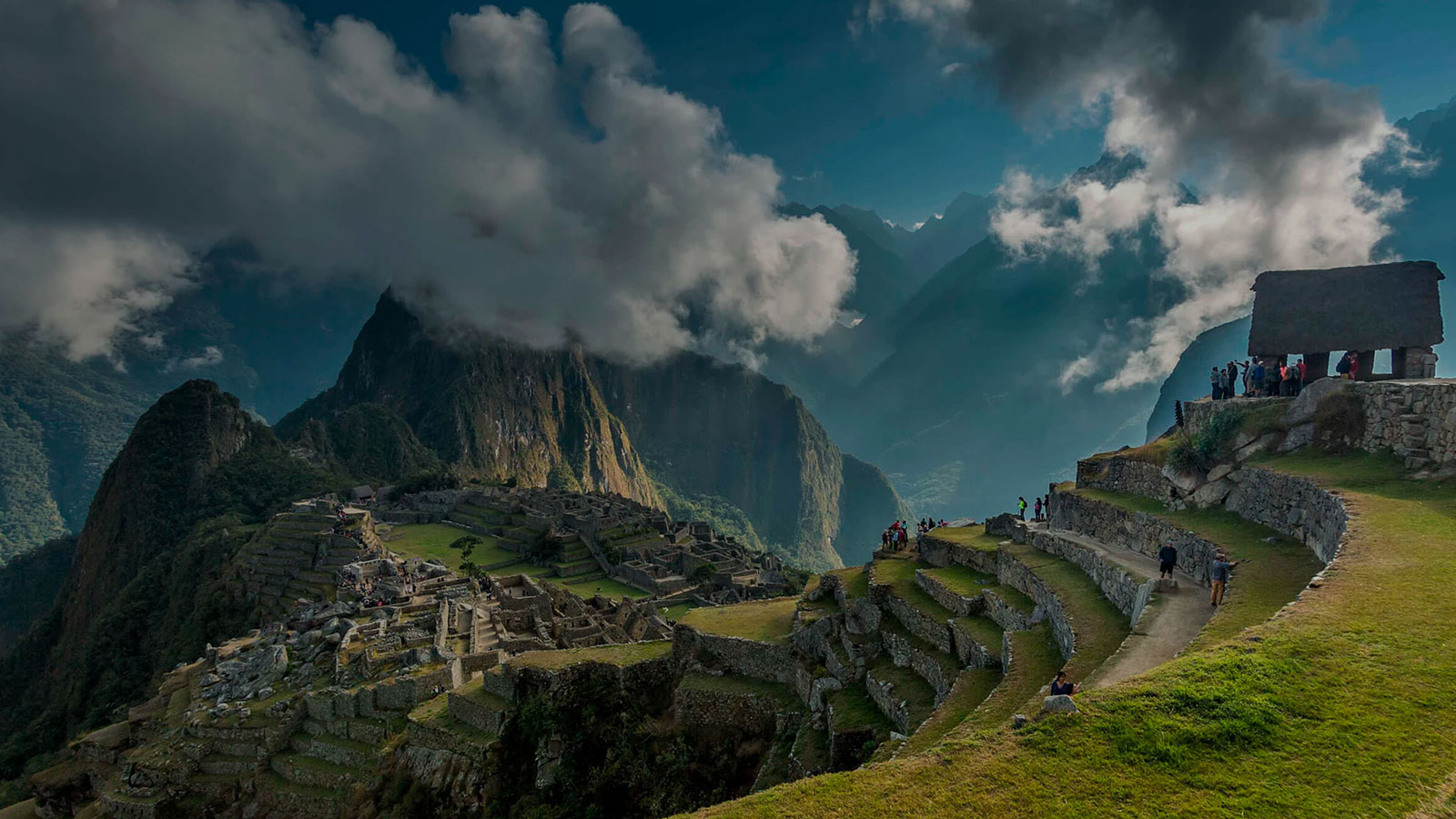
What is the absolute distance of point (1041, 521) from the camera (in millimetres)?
26766

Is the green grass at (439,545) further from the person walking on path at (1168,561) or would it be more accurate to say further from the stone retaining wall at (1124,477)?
the person walking on path at (1168,561)

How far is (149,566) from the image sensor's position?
245 feet

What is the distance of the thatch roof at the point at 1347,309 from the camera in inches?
733

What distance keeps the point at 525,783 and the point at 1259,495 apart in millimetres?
19016

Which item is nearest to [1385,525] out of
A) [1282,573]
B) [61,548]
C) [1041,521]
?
[1282,573]

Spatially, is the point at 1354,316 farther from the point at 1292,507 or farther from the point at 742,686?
the point at 742,686

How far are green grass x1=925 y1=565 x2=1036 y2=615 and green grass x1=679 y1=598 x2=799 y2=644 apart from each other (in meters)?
4.88

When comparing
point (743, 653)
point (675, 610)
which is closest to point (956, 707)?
point (743, 653)

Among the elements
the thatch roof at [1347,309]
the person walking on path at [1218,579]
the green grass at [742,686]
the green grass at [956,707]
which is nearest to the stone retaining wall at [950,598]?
the green grass at [956,707]

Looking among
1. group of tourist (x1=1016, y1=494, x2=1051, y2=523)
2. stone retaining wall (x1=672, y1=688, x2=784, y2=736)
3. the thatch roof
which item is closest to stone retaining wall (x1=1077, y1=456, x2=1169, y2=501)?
group of tourist (x1=1016, y1=494, x2=1051, y2=523)

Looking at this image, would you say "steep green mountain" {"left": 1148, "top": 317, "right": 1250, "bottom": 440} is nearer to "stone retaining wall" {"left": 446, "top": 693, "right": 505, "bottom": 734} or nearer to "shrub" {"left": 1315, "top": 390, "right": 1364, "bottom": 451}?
"shrub" {"left": 1315, "top": 390, "right": 1364, "bottom": 451}

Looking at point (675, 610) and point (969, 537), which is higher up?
point (969, 537)

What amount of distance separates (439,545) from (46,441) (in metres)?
181

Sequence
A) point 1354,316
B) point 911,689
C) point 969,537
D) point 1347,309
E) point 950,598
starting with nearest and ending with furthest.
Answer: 1. point 911,689
2. point 950,598
3. point 1354,316
4. point 1347,309
5. point 969,537
